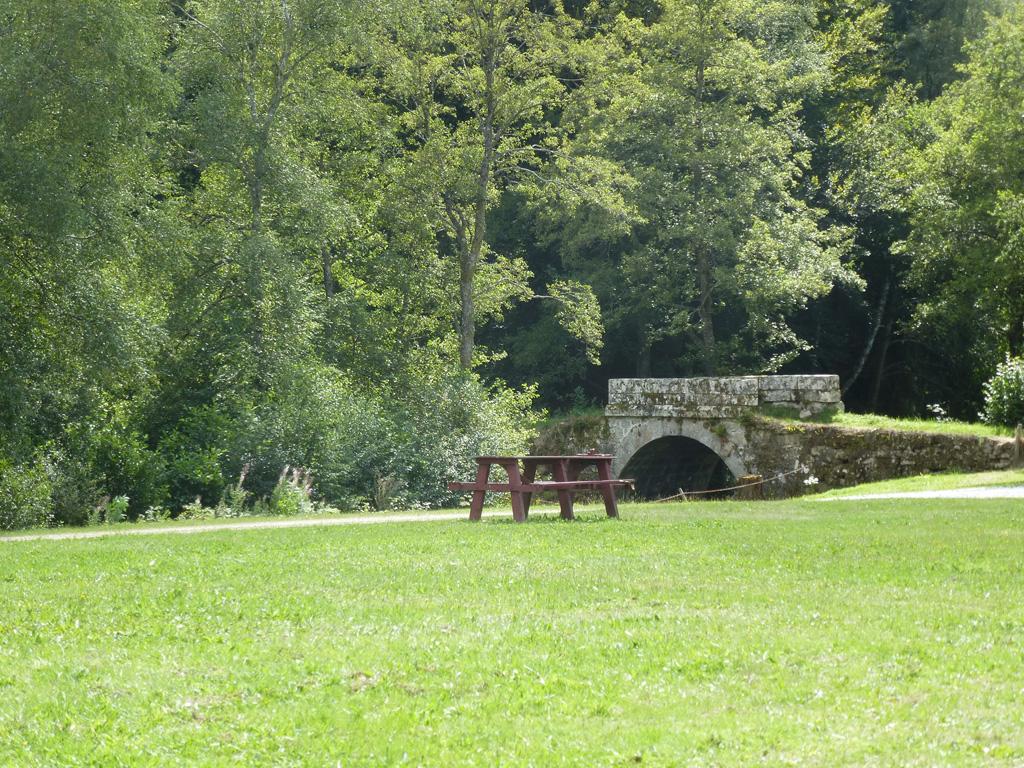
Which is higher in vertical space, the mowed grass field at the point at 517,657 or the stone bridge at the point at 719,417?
the stone bridge at the point at 719,417

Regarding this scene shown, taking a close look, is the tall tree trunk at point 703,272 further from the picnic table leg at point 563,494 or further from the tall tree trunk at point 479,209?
the picnic table leg at point 563,494

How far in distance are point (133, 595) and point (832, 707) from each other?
16.0 ft

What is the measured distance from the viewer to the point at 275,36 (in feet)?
90.9

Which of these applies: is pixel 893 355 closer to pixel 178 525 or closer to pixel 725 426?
pixel 725 426

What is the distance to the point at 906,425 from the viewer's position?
2514 cm

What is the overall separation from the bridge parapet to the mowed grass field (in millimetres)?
16067

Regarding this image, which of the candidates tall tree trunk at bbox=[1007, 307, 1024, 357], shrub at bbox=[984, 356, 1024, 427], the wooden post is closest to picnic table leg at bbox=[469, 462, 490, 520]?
the wooden post

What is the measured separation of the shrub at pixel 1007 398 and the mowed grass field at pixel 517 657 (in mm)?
13829

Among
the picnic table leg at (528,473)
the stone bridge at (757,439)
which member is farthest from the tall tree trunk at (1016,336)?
the picnic table leg at (528,473)

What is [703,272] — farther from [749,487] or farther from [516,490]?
[516,490]

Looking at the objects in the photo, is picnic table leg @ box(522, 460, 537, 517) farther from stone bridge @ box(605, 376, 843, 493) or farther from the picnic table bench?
stone bridge @ box(605, 376, 843, 493)

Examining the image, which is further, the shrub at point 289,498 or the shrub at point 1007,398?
the shrub at point 1007,398

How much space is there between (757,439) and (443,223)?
9850 millimetres

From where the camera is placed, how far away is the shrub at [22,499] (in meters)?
16.0
